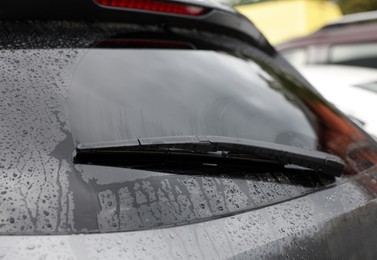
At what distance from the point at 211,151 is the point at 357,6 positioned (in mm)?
15711

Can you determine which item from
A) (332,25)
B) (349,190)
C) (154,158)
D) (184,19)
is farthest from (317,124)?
(332,25)

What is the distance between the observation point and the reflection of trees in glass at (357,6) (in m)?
15.0

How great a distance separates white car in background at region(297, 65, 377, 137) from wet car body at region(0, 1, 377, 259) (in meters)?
0.78

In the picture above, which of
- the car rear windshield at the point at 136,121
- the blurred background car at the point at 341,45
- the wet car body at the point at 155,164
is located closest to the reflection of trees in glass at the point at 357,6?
the blurred background car at the point at 341,45

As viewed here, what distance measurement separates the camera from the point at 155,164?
1284 mm

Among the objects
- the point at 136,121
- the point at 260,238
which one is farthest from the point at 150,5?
the point at 260,238

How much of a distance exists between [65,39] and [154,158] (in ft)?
1.73

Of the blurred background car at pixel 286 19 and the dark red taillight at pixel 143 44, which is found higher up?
the blurred background car at pixel 286 19

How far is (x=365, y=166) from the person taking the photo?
167 cm

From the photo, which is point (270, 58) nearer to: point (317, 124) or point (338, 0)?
point (317, 124)

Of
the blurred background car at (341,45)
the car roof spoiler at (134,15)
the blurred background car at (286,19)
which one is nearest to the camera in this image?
the car roof spoiler at (134,15)

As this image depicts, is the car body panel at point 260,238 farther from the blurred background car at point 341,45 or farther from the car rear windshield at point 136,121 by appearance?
the blurred background car at point 341,45

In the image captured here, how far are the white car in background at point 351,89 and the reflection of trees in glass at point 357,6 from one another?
1210 centimetres

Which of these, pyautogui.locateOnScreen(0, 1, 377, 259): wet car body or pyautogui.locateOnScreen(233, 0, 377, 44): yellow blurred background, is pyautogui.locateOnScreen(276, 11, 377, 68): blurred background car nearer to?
pyautogui.locateOnScreen(0, 1, 377, 259): wet car body
